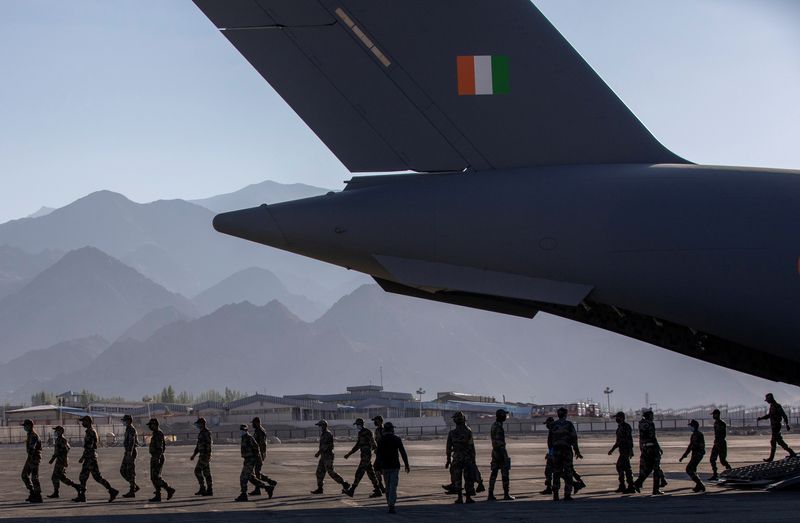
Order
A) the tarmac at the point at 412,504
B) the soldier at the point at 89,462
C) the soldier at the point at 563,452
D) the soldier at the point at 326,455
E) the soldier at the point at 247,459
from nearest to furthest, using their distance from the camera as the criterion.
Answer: the tarmac at the point at 412,504, the soldier at the point at 563,452, the soldier at the point at 247,459, the soldier at the point at 89,462, the soldier at the point at 326,455

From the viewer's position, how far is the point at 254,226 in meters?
16.0

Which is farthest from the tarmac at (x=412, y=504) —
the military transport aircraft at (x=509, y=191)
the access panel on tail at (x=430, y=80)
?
the access panel on tail at (x=430, y=80)

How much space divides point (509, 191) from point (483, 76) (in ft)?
5.87

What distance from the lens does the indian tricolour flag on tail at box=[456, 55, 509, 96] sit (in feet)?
53.4

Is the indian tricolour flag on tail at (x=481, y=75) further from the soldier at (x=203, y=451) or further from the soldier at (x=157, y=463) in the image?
the soldier at (x=157, y=463)

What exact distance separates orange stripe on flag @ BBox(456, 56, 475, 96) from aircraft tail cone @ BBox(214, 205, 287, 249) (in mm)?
3366

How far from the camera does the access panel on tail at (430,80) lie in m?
16.1

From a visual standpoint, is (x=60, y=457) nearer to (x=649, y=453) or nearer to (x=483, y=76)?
(x=483, y=76)

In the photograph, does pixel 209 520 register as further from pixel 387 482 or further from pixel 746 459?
pixel 746 459

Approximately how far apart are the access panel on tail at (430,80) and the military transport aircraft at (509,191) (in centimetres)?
2

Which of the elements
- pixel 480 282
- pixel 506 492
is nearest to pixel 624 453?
pixel 506 492

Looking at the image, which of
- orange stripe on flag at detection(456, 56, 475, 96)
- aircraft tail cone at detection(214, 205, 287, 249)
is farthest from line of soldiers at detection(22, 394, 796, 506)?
orange stripe on flag at detection(456, 56, 475, 96)

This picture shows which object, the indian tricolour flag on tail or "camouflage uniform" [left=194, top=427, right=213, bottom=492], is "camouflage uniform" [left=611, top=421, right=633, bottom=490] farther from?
"camouflage uniform" [left=194, top=427, right=213, bottom=492]

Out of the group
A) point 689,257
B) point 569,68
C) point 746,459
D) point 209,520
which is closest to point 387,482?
point 209,520
